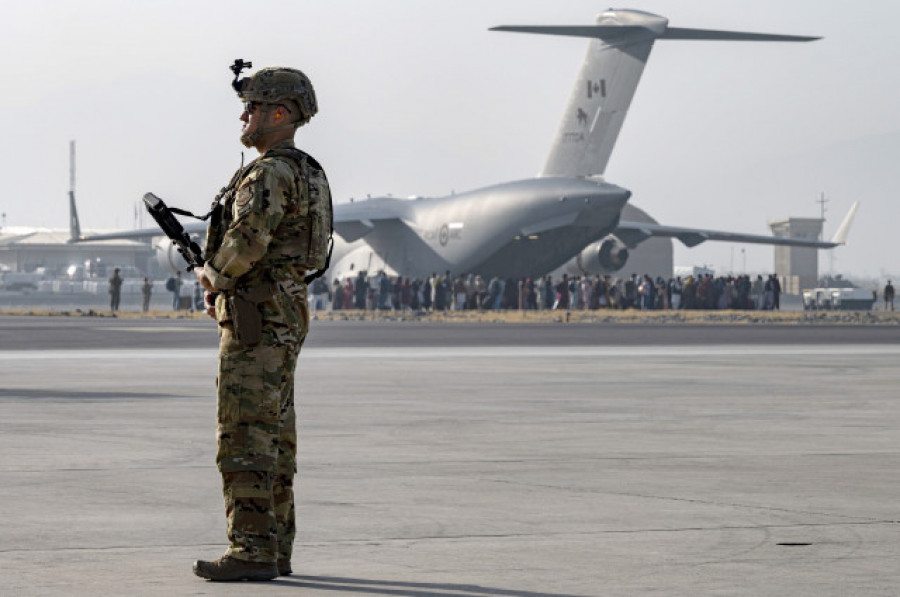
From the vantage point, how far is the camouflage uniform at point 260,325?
7180 mm

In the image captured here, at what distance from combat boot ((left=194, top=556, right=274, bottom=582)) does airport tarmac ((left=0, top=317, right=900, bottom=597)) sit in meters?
0.06

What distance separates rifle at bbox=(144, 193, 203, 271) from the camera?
7324mm

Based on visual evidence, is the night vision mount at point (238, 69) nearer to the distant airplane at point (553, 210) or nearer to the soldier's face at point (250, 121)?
the soldier's face at point (250, 121)

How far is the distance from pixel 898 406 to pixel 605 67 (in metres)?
45.7

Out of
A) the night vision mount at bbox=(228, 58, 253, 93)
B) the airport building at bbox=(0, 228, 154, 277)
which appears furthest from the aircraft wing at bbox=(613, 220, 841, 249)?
the airport building at bbox=(0, 228, 154, 277)

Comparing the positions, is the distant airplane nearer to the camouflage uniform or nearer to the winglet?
the winglet

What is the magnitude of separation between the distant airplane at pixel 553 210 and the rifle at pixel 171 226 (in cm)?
4831

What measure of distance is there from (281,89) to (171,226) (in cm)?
78

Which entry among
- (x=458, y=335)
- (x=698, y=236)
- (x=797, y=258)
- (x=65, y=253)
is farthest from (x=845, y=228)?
(x=65, y=253)

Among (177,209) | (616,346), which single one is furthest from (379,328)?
(177,209)

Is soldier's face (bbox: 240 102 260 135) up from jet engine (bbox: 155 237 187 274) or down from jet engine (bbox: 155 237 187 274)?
down

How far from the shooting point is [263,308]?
23.9 feet

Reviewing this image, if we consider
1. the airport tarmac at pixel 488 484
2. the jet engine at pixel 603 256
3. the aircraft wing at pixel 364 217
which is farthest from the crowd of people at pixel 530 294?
the airport tarmac at pixel 488 484

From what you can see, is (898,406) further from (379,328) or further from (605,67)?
(605,67)
